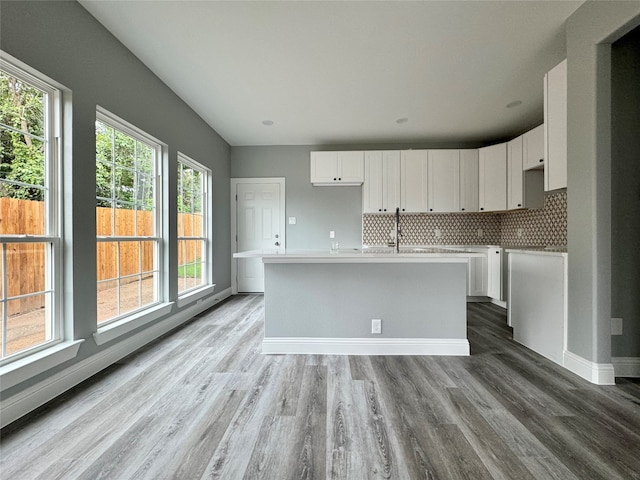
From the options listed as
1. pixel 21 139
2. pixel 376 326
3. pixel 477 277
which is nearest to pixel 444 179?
pixel 477 277

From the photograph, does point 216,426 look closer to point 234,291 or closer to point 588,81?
point 588,81

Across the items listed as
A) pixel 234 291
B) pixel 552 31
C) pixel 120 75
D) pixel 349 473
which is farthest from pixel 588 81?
pixel 234 291

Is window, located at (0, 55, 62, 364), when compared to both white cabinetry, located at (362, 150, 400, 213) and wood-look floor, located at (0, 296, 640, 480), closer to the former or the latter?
wood-look floor, located at (0, 296, 640, 480)

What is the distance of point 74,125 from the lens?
201 cm

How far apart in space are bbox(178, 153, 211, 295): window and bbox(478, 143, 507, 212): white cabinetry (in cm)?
433

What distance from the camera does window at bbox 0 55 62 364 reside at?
1.68 m

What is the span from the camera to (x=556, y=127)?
2.40 metres

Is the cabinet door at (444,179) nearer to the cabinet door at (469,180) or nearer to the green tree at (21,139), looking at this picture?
the cabinet door at (469,180)

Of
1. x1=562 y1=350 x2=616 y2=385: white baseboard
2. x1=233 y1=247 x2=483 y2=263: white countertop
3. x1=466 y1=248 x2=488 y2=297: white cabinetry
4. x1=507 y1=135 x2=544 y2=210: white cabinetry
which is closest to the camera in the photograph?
x1=562 y1=350 x2=616 y2=385: white baseboard

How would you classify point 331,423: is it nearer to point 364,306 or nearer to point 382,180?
point 364,306

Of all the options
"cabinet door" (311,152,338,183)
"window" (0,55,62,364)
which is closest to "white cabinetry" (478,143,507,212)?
"cabinet door" (311,152,338,183)

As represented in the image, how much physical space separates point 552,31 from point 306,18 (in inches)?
79.2

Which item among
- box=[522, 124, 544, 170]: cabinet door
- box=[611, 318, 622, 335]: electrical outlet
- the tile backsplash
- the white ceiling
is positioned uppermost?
the white ceiling

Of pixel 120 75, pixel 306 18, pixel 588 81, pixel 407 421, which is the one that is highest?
pixel 306 18
